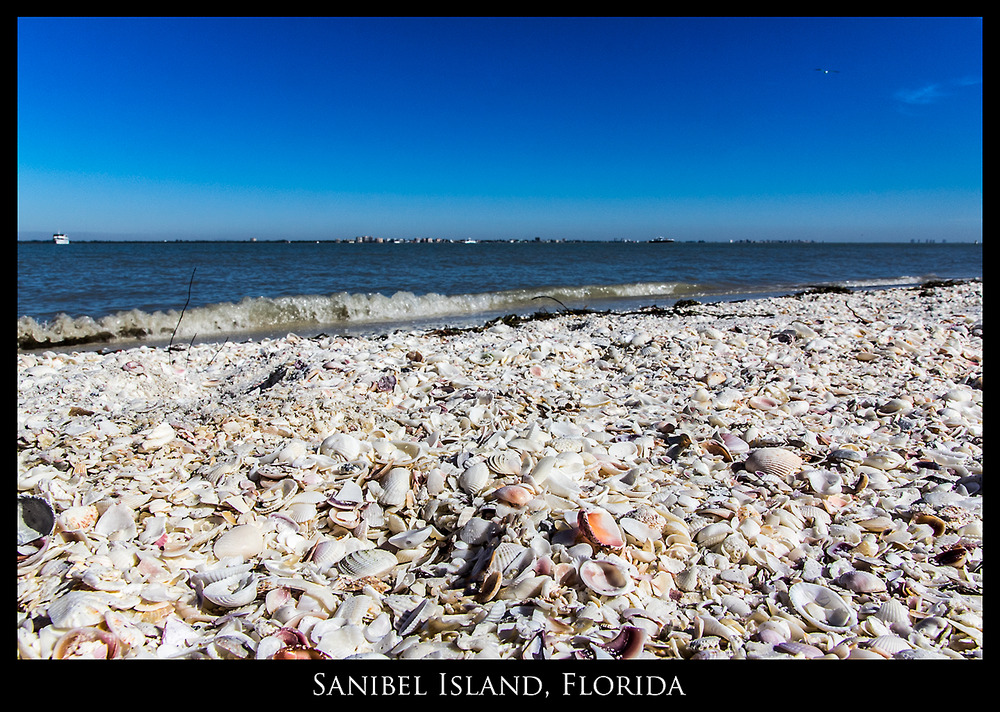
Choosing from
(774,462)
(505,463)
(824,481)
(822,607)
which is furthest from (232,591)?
(824,481)

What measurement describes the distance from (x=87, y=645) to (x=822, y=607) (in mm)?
2672

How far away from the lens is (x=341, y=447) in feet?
9.75

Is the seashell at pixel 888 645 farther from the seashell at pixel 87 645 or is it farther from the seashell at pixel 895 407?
the seashell at pixel 87 645

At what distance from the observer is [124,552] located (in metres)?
2.19

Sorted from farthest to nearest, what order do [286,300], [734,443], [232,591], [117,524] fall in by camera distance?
[286,300] < [734,443] < [117,524] < [232,591]

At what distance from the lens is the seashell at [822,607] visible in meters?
1.94

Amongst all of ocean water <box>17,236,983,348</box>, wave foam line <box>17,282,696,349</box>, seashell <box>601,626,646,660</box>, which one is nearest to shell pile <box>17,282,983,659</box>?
seashell <box>601,626,646,660</box>

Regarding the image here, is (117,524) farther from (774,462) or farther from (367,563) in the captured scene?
(774,462)

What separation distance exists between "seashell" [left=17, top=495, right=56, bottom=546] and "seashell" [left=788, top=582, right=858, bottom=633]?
3.10m

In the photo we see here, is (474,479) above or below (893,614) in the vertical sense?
above
